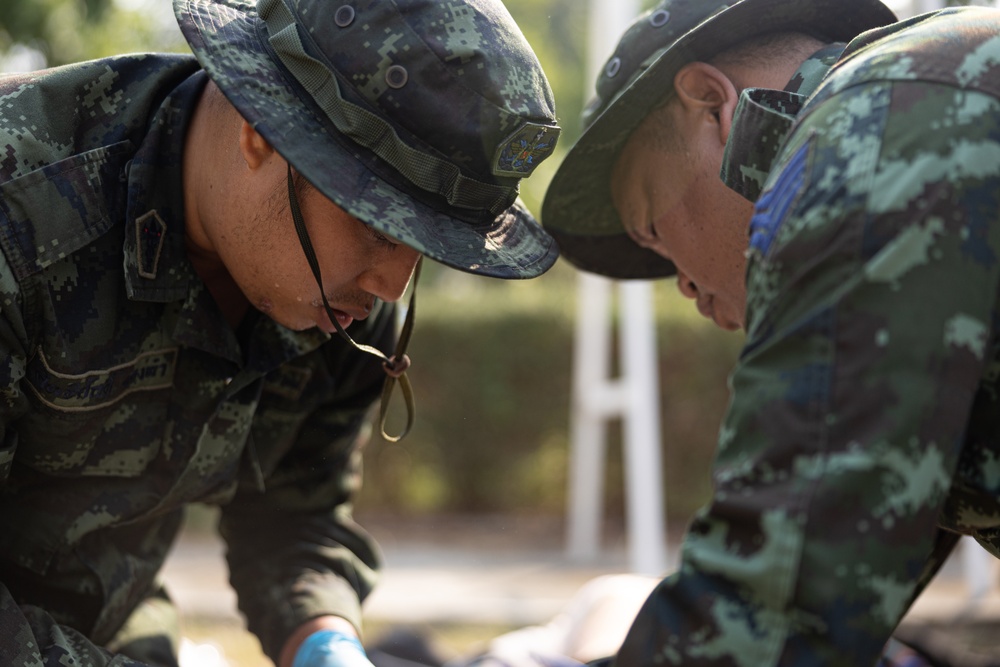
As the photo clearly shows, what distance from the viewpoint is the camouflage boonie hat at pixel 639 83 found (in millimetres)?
2275

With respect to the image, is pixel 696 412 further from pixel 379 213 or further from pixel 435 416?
pixel 379 213

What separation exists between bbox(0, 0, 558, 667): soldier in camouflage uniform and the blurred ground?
80 cm

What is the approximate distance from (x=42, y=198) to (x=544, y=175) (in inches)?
471

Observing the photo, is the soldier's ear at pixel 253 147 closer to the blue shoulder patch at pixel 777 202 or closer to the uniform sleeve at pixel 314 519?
the uniform sleeve at pixel 314 519

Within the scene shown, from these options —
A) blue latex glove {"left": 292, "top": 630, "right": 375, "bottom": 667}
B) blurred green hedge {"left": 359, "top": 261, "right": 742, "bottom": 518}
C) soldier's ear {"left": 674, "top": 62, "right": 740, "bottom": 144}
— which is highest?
soldier's ear {"left": 674, "top": 62, "right": 740, "bottom": 144}

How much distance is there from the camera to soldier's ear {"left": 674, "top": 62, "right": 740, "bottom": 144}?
7.56 feet

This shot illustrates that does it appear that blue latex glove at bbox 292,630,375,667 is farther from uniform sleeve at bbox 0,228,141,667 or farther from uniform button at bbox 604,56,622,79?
uniform button at bbox 604,56,622,79

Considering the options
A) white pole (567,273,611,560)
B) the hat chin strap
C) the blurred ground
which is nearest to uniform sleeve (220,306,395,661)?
the hat chin strap

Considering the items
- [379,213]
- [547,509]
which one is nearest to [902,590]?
[379,213]

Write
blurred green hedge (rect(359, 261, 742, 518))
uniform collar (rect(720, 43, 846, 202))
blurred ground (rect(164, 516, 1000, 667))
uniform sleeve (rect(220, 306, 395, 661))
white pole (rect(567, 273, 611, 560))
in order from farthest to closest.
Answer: blurred green hedge (rect(359, 261, 742, 518)) < white pole (rect(567, 273, 611, 560)) < blurred ground (rect(164, 516, 1000, 667)) < uniform sleeve (rect(220, 306, 395, 661)) < uniform collar (rect(720, 43, 846, 202))

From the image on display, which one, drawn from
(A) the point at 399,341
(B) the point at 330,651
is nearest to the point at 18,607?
(B) the point at 330,651

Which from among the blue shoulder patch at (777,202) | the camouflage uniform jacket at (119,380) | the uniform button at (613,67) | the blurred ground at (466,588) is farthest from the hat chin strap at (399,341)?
the blurred ground at (466,588)

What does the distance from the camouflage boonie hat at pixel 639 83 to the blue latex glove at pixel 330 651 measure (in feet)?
3.82

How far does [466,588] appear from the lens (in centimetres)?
632
